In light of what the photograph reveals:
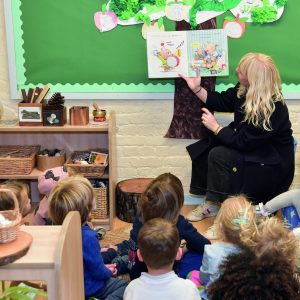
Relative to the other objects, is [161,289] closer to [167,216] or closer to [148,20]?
[167,216]

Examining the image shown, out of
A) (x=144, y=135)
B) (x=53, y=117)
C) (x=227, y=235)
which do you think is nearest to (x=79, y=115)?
(x=53, y=117)

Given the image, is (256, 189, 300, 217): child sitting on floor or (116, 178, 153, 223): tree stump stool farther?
(116, 178, 153, 223): tree stump stool

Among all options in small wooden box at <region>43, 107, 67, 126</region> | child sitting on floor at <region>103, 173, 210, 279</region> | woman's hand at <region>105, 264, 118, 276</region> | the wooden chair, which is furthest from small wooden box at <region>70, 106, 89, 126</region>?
the wooden chair

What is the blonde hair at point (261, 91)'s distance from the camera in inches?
127

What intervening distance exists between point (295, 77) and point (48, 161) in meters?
1.95

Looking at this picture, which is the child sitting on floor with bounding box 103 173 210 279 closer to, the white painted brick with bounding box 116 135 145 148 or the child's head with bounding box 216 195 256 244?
the child's head with bounding box 216 195 256 244

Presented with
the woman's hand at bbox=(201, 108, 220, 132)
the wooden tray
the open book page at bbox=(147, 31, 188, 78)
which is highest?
the open book page at bbox=(147, 31, 188, 78)

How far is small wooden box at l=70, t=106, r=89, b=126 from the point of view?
3533mm

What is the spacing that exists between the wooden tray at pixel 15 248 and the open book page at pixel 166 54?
85.0 inches

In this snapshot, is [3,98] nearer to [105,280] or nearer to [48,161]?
[48,161]

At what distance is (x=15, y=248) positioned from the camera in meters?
1.66

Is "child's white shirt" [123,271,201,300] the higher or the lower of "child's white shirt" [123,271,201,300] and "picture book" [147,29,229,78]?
the lower

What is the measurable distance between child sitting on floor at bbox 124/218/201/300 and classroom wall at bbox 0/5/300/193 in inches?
74.0

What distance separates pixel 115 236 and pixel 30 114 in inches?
40.8
